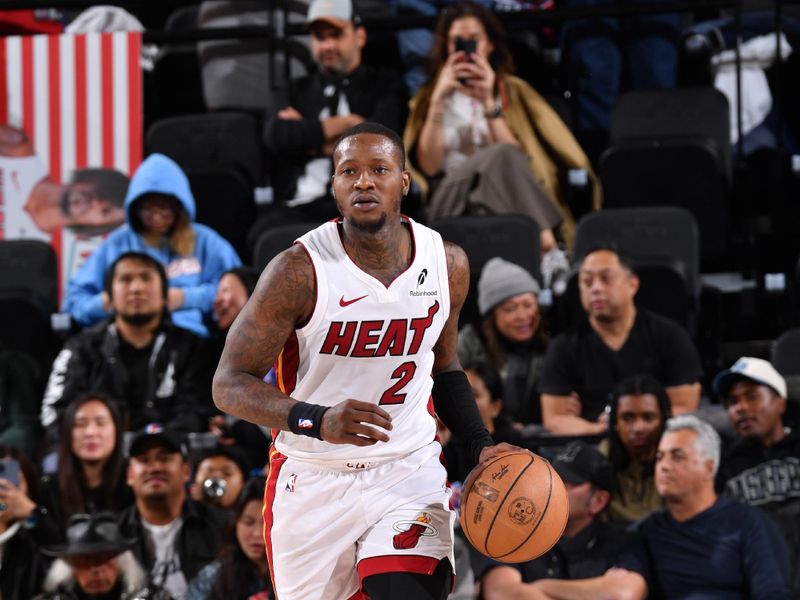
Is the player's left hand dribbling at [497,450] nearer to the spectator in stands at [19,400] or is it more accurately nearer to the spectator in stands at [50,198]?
the spectator in stands at [19,400]

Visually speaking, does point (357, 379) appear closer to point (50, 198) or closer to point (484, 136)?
point (484, 136)

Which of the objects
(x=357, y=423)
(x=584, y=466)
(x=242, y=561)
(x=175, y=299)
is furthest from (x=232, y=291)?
(x=357, y=423)

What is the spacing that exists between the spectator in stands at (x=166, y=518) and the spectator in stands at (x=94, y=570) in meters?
0.15

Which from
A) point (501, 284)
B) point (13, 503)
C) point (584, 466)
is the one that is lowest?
point (13, 503)

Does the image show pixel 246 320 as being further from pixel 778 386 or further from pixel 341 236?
pixel 778 386

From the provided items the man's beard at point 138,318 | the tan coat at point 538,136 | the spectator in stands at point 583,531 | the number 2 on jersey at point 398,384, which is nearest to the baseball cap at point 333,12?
the tan coat at point 538,136

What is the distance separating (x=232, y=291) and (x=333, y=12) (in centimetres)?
171

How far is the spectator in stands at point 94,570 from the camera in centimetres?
634

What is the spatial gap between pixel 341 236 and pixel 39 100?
519 cm

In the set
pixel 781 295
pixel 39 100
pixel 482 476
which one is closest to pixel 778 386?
pixel 781 295

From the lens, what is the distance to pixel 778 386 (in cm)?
665

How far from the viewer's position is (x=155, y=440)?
6.61 meters

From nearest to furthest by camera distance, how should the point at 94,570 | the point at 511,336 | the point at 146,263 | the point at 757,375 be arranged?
the point at 94,570 → the point at 757,375 → the point at 511,336 → the point at 146,263

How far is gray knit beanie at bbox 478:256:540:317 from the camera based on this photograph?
23.2 ft
